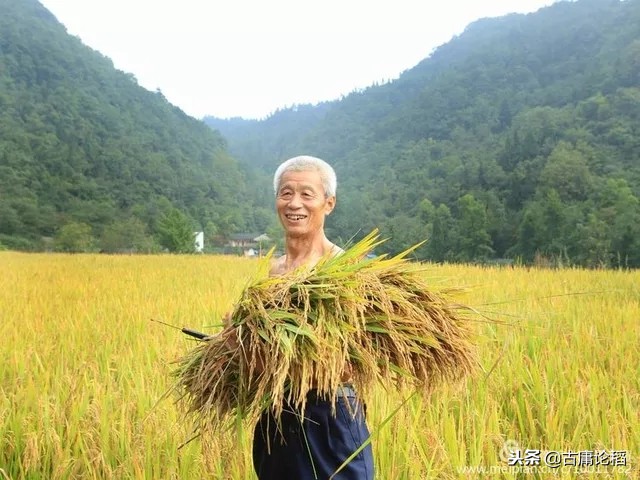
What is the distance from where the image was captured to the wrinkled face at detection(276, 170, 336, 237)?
58.1 inches

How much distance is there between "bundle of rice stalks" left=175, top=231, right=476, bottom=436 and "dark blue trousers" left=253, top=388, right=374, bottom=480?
4.0 inches

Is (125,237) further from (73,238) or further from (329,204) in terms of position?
(329,204)

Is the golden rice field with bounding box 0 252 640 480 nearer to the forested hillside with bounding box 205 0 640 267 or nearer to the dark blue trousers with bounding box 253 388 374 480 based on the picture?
the dark blue trousers with bounding box 253 388 374 480

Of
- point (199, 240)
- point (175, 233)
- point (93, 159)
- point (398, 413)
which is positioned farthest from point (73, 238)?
point (398, 413)

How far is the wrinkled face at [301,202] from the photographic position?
1477mm

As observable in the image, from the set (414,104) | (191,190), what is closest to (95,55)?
(191,190)

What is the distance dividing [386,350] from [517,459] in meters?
1.08

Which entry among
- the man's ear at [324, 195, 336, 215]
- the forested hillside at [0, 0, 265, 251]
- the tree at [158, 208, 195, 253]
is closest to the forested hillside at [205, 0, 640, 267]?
the man's ear at [324, 195, 336, 215]

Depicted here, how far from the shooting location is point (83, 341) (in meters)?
3.67

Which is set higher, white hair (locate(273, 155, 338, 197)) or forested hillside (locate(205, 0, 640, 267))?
forested hillside (locate(205, 0, 640, 267))

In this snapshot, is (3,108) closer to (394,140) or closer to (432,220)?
(432,220)

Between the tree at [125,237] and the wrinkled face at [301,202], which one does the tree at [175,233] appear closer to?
the tree at [125,237]

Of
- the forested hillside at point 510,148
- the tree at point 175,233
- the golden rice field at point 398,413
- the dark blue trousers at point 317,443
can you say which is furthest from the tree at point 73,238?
the dark blue trousers at point 317,443

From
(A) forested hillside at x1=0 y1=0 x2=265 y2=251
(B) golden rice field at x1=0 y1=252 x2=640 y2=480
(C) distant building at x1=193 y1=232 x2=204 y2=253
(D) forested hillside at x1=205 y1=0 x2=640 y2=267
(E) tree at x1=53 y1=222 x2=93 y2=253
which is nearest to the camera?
(B) golden rice field at x1=0 y1=252 x2=640 y2=480
